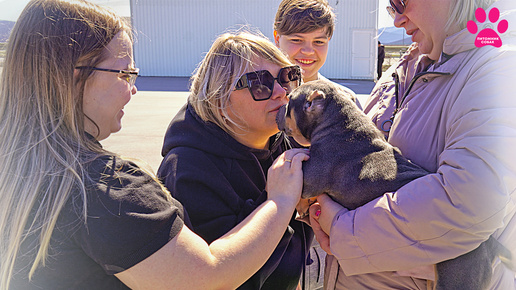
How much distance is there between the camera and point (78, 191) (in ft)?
6.19

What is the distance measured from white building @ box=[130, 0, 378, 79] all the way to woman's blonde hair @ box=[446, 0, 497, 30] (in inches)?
1166

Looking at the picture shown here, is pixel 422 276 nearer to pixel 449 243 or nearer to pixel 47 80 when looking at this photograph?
pixel 449 243

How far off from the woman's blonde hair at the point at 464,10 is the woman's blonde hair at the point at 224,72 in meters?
1.29

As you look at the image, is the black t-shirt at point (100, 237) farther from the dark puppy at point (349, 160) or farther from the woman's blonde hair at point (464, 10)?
the woman's blonde hair at point (464, 10)

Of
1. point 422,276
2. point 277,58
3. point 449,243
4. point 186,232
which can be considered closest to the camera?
point 186,232

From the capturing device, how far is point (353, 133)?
3369 millimetres

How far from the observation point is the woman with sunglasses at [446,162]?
220 cm

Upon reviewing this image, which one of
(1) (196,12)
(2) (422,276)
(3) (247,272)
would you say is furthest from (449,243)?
(1) (196,12)

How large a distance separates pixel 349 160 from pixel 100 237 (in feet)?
6.62

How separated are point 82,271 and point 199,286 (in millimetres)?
530

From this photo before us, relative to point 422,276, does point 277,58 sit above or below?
above

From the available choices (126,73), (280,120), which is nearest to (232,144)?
(280,120)

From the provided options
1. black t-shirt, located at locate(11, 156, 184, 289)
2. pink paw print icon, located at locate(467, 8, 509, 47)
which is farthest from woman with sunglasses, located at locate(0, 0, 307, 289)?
pink paw print icon, located at locate(467, 8, 509, 47)

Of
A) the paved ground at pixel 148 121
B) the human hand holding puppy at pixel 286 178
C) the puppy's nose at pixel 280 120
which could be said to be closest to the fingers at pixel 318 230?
the human hand holding puppy at pixel 286 178
